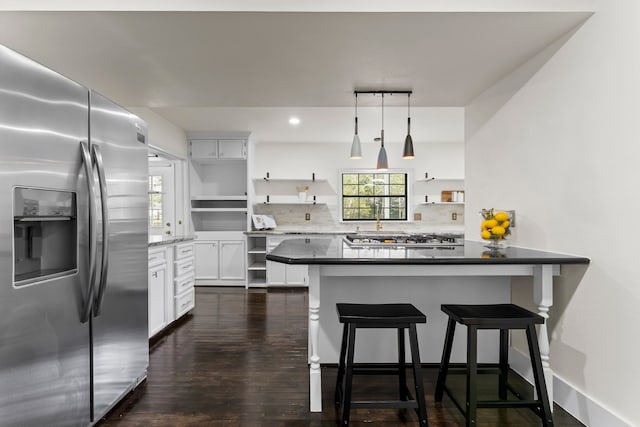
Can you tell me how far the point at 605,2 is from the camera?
1.87 metres

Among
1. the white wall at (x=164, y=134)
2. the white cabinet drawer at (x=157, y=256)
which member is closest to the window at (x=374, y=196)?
the white wall at (x=164, y=134)

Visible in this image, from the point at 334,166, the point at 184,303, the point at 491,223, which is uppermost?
Result: the point at 334,166

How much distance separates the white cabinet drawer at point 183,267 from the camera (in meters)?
3.84

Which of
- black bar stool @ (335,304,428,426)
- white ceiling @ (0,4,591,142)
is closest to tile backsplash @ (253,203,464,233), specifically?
white ceiling @ (0,4,591,142)

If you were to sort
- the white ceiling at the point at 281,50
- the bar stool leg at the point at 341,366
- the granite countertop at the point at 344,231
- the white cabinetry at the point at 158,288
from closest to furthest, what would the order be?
the white ceiling at the point at 281,50 < the bar stool leg at the point at 341,366 < the white cabinetry at the point at 158,288 < the granite countertop at the point at 344,231

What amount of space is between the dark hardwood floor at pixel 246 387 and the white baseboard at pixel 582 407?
5cm

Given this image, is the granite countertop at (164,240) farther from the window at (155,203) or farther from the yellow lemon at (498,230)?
the yellow lemon at (498,230)

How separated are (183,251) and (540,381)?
3.43 metres

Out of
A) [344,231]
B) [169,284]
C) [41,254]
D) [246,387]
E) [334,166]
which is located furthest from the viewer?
[334,166]

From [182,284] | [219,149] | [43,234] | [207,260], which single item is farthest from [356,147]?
[207,260]

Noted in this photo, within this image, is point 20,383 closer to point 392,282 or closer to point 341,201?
point 392,282

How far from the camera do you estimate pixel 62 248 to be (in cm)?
171

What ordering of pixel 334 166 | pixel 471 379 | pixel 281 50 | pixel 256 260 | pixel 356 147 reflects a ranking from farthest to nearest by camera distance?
1. pixel 334 166
2. pixel 256 260
3. pixel 356 147
4. pixel 281 50
5. pixel 471 379

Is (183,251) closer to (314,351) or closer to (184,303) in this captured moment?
(184,303)
